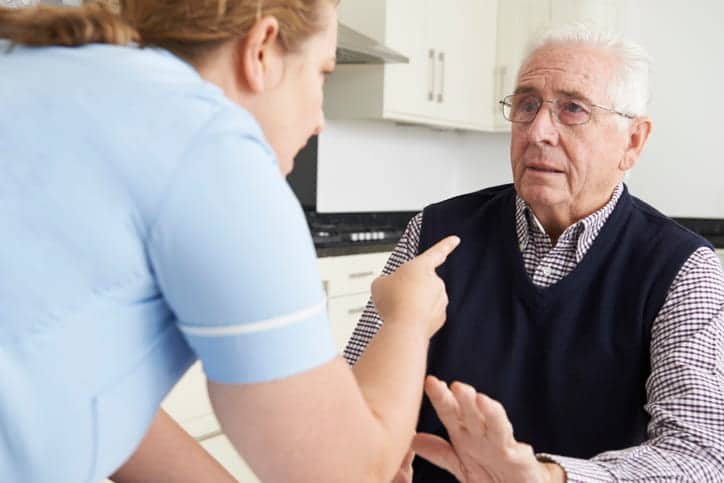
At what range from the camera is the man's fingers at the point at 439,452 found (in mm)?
1138

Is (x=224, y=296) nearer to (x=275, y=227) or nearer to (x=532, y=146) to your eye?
(x=275, y=227)

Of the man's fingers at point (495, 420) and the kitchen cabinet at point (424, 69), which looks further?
the kitchen cabinet at point (424, 69)

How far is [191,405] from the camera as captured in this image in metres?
2.68

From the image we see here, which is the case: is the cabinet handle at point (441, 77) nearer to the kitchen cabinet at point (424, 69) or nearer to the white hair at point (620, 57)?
the kitchen cabinet at point (424, 69)

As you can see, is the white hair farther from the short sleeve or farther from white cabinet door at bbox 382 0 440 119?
white cabinet door at bbox 382 0 440 119

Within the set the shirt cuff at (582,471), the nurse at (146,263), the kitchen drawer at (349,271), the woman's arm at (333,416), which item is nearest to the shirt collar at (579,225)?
the shirt cuff at (582,471)

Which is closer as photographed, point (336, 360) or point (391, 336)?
point (336, 360)

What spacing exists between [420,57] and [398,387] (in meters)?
3.22

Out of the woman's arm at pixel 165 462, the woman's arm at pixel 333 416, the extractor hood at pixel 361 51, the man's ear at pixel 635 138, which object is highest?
the extractor hood at pixel 361 51

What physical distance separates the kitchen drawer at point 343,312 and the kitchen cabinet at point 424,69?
864mm

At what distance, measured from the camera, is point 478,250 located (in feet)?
5.16

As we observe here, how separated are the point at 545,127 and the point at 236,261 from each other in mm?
1094

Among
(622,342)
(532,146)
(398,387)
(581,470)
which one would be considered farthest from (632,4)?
(398,387)

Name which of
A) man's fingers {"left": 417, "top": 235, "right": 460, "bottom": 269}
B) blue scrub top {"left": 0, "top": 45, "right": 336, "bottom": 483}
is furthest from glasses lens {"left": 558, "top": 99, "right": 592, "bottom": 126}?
blue scrub top {"left": 0, "top": 45, "right": 336, "bottom": 483}
